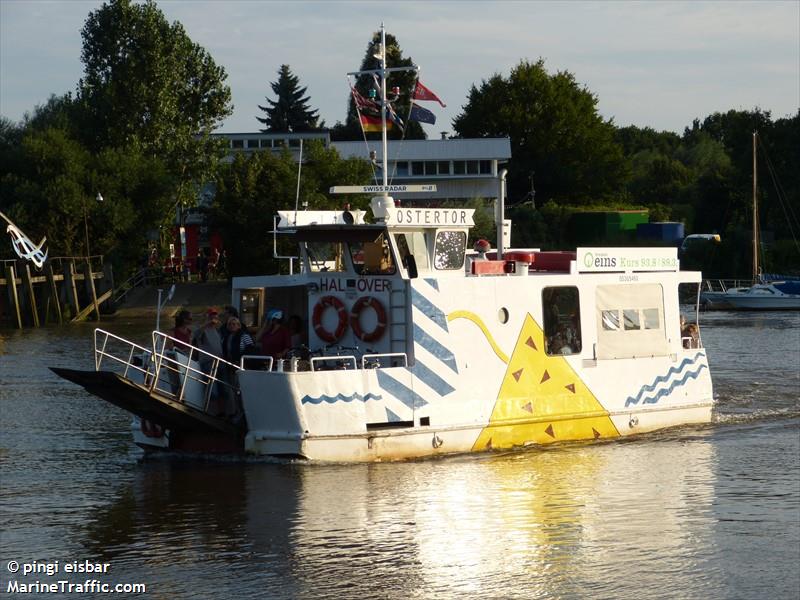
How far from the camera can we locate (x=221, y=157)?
61906 millimetres

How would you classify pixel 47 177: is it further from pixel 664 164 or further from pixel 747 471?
pixel 664 164

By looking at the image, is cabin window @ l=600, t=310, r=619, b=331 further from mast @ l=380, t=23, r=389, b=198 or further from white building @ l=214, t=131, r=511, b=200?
white building @ l=214, t=131, r=511, b=200

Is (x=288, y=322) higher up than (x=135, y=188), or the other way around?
(x=135, y=188)

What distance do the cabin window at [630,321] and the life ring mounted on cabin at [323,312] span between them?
4472 mm

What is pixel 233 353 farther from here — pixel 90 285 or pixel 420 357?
pixel 90 285

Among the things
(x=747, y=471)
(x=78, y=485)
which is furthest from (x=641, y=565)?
(x=78, y=485)

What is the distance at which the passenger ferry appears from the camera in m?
17.9

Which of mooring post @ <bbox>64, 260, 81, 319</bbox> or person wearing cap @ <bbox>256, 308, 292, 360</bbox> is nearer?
person wearing cap @ <bbox>256, 308, 292, 360</bbox>

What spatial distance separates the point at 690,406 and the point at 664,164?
76113 millimetres

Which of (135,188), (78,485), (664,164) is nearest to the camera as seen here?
(78,485)

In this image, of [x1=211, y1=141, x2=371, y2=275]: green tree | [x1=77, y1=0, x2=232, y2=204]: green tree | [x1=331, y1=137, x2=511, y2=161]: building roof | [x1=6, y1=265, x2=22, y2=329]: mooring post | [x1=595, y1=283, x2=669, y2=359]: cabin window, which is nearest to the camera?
[x1=595, y1=283, x2=669, y2=359]: cabin window

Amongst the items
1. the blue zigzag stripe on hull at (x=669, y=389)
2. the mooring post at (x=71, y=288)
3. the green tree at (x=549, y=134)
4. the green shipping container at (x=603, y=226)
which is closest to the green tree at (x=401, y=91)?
the green tree at (x=549, y=134)

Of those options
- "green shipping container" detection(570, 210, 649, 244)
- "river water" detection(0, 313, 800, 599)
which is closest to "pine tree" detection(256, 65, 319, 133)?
"green shipping container" detection(570, 210, 649, 244)

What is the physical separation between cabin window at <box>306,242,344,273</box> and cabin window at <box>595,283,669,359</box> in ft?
14.7
